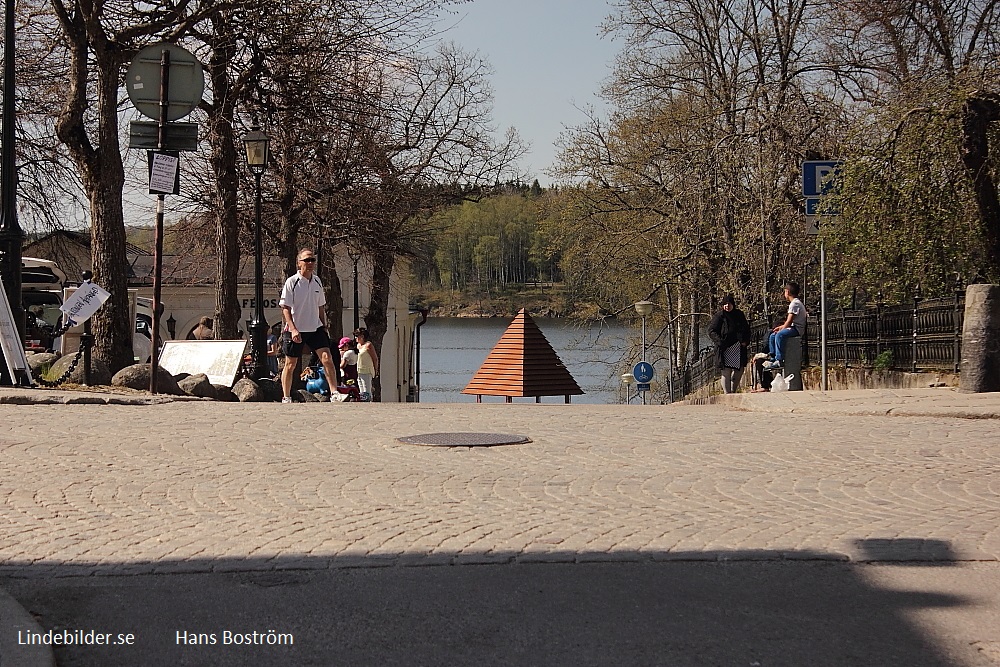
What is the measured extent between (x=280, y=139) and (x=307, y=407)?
18952 millimetres

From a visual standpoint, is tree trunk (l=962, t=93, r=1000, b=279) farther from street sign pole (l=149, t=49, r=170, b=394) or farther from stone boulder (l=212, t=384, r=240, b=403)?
stone boulder (l=212, t=384, r=240, b=403)

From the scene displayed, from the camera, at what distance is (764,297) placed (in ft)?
91.6

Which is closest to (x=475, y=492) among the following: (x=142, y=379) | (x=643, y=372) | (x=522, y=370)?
(x=142, y=379)

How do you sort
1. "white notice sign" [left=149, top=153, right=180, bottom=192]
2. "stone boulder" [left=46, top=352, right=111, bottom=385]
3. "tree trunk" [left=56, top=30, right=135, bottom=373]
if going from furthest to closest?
"tree trunk" [left=56, top=30, right=135, bottom=373], "stone boulder" [left=46, top=352, right=111, bottom=385], "white notice sign" [left=149, top=153, right=180, bottom=192]

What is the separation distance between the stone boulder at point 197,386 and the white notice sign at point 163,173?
9.55ft

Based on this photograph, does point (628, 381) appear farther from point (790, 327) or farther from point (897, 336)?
point (897, 336)

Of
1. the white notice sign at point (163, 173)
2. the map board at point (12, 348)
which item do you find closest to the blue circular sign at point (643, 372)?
the white notice sign at point (163, 173)

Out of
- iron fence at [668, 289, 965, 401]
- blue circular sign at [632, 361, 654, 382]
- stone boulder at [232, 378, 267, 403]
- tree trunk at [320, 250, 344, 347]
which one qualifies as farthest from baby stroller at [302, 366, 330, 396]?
blue circular sign at [632, 361, 654, 382]

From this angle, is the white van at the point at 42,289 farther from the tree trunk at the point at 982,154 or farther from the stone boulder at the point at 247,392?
the tree trunk at the point at 982,154

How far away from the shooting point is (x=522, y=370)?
4303cm

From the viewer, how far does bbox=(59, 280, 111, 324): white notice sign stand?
16.8 m

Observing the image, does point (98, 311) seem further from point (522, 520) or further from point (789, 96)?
point (789, 96)

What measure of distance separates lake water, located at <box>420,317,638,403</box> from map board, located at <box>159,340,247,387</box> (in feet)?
63.2

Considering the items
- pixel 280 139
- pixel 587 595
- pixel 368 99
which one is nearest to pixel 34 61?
pixel 368 99
